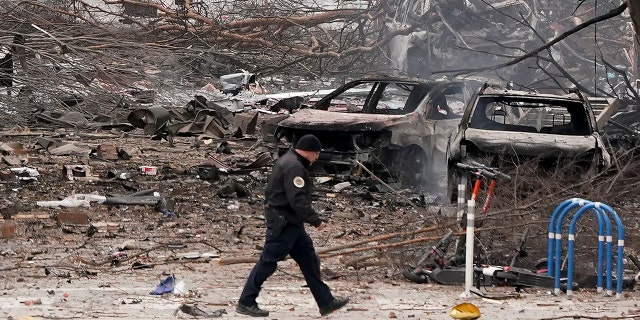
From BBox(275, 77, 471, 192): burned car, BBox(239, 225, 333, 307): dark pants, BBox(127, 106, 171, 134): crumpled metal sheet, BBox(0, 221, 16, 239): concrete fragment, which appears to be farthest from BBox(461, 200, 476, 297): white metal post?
BBox(127, 106, 171, 134): crumpled metal sheet

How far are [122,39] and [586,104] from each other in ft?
23.7

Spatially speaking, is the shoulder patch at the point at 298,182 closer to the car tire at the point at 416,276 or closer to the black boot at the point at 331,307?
the black boot at the point at 331,307

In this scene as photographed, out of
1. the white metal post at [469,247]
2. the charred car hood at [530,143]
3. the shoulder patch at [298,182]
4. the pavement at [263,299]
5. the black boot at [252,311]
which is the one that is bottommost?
the pavement at [263,299]

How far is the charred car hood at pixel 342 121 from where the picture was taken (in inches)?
590

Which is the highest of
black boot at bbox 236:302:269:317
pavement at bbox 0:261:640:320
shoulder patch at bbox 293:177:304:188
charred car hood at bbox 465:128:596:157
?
shoulder patch at bbox 293:177:304:188

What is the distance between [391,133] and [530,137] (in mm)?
2584

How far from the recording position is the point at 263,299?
860 cm

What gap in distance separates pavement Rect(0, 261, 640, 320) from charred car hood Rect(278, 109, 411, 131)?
5.33 m

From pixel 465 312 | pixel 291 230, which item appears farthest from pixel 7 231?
pixel 465 312

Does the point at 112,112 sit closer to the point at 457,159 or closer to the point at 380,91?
the point at 380,91

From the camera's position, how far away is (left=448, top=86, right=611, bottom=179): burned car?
12.6 m

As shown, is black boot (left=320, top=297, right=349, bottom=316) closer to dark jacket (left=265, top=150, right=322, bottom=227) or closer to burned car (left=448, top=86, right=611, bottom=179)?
dark jacket (left=265, top=150, right=322, bottom=227)

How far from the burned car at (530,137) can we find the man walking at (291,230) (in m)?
4.54

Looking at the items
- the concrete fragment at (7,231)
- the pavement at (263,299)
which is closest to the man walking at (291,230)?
the pavement at (263,299)
